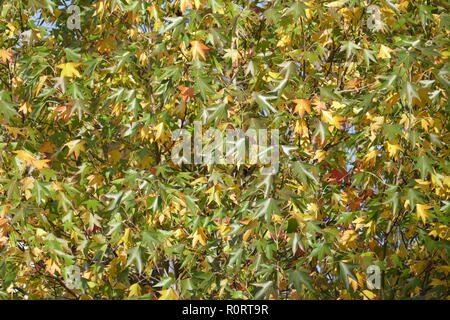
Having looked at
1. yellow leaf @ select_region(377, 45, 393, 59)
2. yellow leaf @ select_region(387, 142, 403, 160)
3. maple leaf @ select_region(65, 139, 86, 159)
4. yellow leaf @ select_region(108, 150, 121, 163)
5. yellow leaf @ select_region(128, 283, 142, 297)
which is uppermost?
yellow leaf @ select_region(377, 45, 393, 59)

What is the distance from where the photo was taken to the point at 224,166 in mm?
5953

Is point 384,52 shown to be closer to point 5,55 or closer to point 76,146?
point 76,146

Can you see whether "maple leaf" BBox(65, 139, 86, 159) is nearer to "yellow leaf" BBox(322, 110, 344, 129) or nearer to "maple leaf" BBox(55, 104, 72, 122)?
"maple leaf" BBox(55, 104, 72, 122)

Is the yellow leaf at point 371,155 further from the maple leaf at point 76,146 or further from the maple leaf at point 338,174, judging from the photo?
the maple leaf at point 76,146

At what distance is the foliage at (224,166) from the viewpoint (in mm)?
5289

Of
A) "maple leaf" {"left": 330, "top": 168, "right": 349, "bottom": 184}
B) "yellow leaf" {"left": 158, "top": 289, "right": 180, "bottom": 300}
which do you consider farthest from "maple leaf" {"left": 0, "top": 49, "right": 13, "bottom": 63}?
"maple leaf" {"left": 330, "top": 168, "right": 349, "bottom": 184}

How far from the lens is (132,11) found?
19.6 feet

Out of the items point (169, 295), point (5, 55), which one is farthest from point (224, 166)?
point (5, 55)

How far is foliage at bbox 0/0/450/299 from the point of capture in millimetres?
5289

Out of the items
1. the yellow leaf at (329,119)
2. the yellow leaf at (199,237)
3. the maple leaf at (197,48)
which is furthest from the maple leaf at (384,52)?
the yellow leaf at (199,237)

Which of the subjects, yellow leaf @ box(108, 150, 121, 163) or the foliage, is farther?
yellow leaf @ box(108, 150, 121, 163)

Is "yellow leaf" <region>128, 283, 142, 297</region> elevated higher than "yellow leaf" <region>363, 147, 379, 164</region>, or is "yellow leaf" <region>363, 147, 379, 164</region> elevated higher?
"yellow leaf" <region>363, 147, 379, 164</region>

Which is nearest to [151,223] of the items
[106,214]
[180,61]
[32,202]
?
[106,214]

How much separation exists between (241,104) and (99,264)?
5.43 ft
